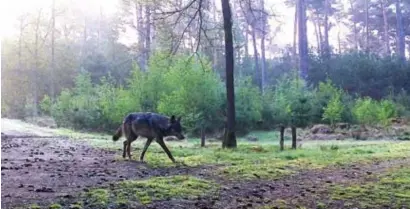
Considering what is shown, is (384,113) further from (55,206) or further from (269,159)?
(55,206)

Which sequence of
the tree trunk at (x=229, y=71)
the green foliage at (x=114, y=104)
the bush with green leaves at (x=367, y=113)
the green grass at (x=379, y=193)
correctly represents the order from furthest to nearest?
the green foliage at (x=114, y=104) → the bush with green leaves at (x=367, y=113) → the tree trunk at (x=229, y=71) → the green grass at (x=379, y=193)

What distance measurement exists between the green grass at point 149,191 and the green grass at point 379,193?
74.2 inches

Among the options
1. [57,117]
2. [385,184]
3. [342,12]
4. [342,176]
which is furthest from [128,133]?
[342,12]

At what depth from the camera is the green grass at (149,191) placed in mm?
6598

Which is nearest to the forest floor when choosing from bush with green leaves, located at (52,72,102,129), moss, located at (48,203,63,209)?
moss, located at (48,203,63,209)

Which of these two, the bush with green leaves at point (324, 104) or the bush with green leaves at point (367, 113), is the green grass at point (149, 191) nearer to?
the bush with green leaves at point (367, 113)

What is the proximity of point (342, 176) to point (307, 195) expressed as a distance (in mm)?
2389

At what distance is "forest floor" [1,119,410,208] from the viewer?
683 cm

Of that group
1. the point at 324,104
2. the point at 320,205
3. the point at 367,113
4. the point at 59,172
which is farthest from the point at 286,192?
the point at 324,104

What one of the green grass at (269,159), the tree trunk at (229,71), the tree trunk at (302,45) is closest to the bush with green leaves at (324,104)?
the tree trunk at (302,45)

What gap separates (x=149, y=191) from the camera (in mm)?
7328

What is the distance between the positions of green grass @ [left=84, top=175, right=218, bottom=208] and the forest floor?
1 cm

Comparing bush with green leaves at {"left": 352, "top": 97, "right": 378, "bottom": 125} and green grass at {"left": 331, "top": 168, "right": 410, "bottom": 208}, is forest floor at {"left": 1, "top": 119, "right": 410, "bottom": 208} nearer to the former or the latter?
green grass at {"left": 331, "top": 168, "right": 410, "bottom": 208}

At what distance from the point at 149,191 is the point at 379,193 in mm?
3436
